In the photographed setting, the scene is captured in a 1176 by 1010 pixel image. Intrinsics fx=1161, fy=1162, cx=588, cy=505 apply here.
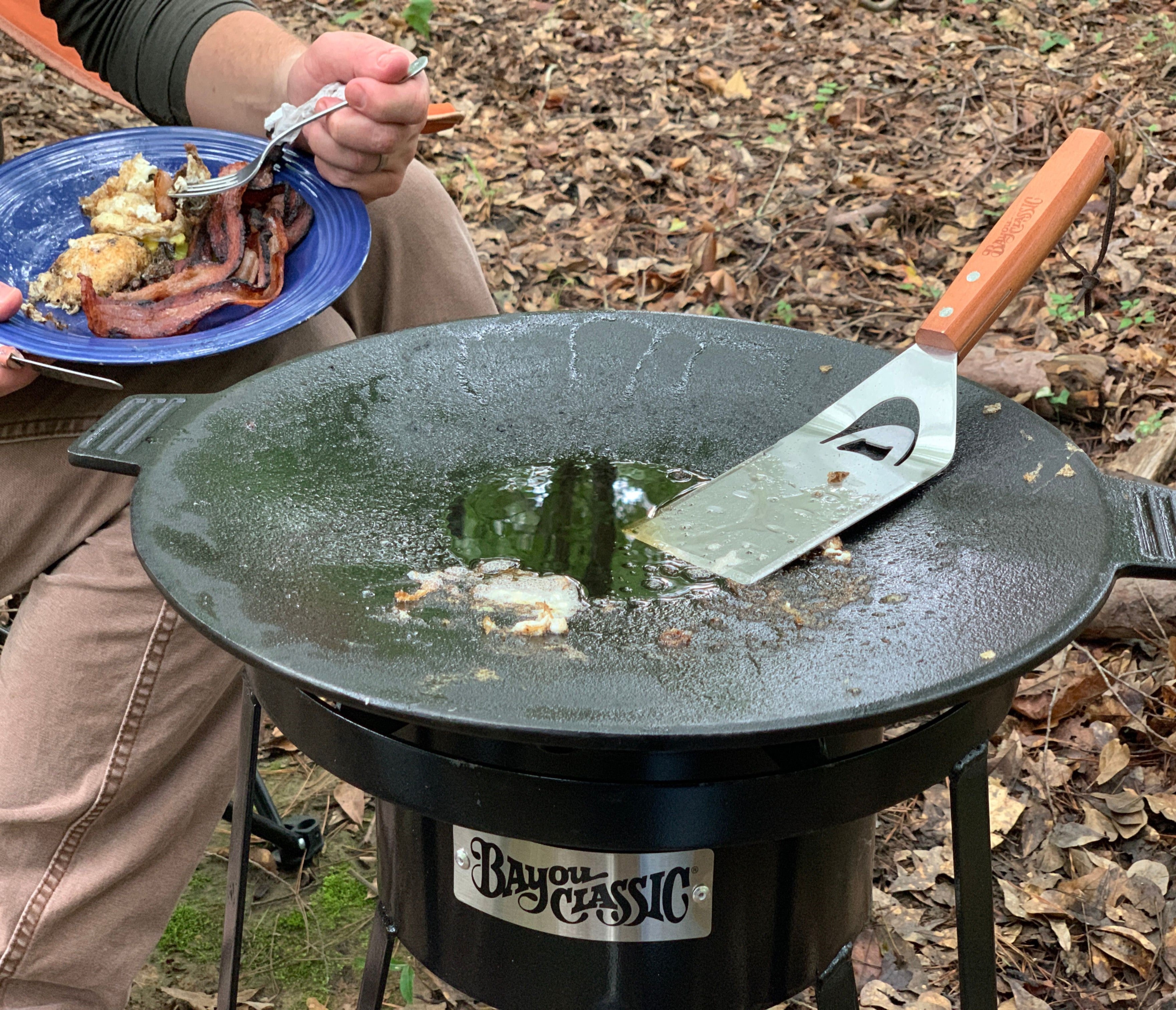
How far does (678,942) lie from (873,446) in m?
0.62

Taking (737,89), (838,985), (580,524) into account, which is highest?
(580,524)

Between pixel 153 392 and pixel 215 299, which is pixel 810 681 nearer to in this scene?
pixel 215 299

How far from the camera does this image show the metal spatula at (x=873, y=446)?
4.05 feet

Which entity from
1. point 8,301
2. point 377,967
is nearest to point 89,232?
point 8,301

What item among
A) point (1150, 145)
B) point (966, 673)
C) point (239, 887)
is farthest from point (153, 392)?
point (1150, 145)

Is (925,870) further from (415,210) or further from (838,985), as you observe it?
(415,210)

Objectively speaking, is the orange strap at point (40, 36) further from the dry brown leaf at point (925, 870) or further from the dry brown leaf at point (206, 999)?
the dry brown leaf at point (925, 870)

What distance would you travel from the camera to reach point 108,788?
5.51ft

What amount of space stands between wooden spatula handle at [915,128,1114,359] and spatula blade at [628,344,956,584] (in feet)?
0.13

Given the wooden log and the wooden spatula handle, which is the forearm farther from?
the wooden log

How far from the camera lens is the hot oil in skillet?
1.21 metres

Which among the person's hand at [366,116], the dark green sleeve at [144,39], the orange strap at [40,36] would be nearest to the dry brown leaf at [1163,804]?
the person's hand at [366,116]

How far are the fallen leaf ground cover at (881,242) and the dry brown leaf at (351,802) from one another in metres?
0.01

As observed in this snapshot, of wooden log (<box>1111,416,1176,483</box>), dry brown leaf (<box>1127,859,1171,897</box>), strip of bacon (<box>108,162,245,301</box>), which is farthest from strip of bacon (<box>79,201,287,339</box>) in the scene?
wooden log (<box>1111,416,1176,483</box>)
